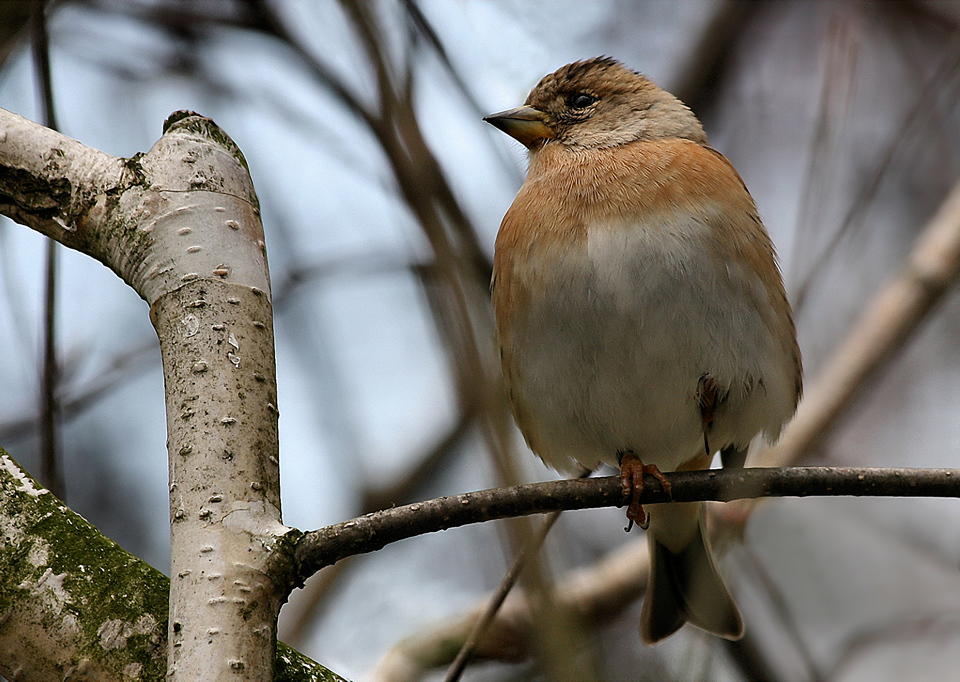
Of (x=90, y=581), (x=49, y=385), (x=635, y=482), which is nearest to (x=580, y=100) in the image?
(x=635, y=482)

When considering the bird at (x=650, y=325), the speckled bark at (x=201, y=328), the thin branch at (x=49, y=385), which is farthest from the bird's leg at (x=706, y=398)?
the thin branch at (x=49, y=385)

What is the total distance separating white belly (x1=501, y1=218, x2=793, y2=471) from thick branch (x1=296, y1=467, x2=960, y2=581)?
2.43ft

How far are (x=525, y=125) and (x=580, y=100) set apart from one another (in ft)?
0.96

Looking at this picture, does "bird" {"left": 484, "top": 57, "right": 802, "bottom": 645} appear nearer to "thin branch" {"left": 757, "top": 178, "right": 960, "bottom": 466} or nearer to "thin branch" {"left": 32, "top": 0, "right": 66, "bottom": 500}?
"thin branch" {"left": 757, "top": 178, "right": 960, "bottom": 466}

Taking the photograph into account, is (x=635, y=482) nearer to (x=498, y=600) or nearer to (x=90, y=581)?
(x=498, y=600)

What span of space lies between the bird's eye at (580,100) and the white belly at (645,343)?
44.8 inches

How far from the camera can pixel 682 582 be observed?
3.76 metres

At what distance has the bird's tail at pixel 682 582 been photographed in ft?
11.3

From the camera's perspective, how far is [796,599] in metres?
4.16

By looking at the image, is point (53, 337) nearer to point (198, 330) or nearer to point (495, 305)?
point (198, 330)

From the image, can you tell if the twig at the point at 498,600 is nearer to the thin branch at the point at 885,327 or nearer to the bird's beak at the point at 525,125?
the thin branch at the point at 885,327

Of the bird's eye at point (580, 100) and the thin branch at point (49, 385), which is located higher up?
the bird's eye at point (580, 100)

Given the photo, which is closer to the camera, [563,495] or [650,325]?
[563,495]

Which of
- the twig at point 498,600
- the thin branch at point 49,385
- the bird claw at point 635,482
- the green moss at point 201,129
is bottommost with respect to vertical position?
the twig at point 498,600
